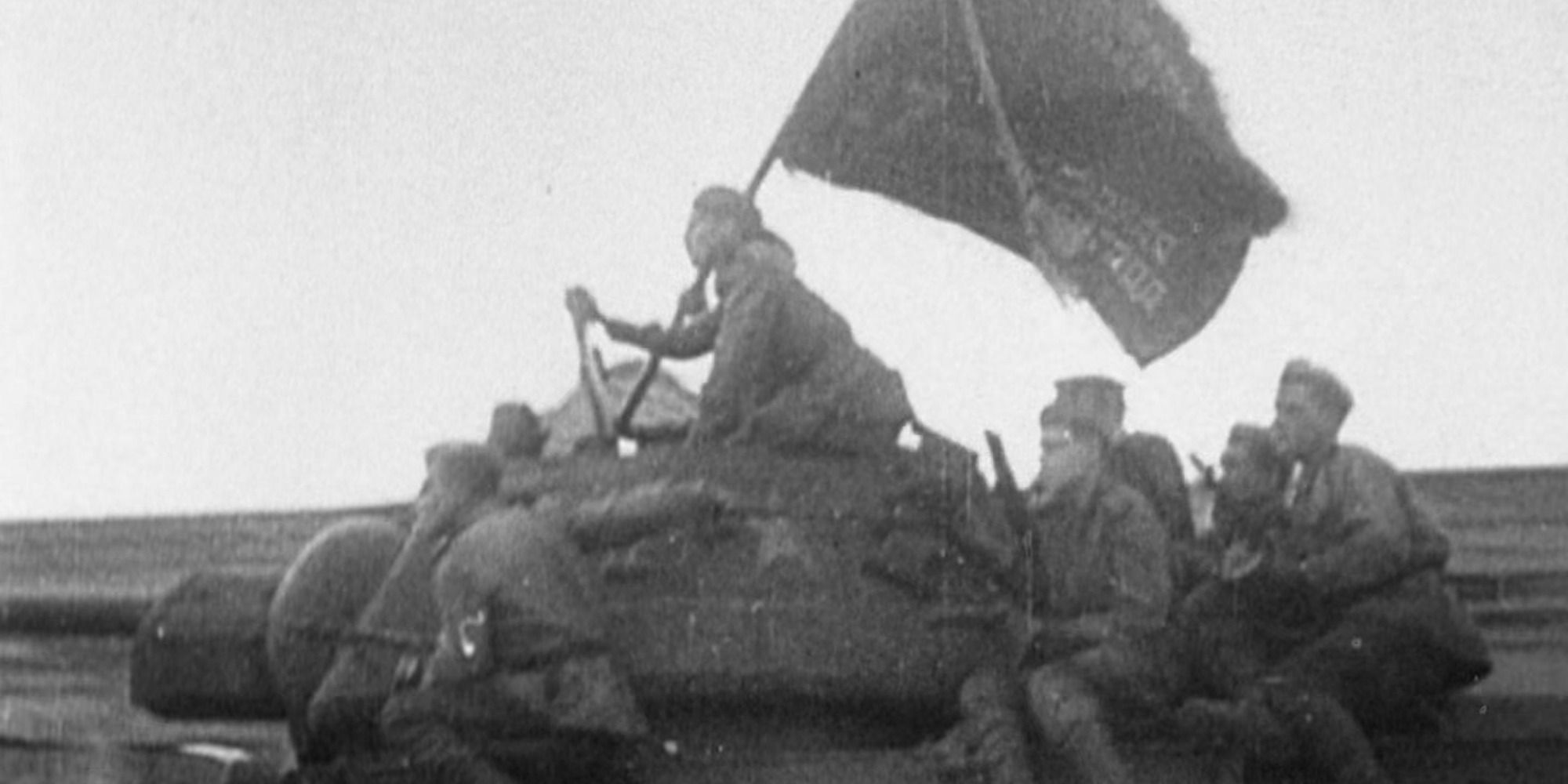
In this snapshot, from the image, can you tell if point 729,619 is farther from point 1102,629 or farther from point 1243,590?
point 1243,590

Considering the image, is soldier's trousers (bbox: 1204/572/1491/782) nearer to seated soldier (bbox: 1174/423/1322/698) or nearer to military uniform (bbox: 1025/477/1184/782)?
seated soldier (bbox: 1174/423/1322/698)

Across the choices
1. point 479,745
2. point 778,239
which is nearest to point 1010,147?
point 778,239

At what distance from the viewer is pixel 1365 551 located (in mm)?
17812

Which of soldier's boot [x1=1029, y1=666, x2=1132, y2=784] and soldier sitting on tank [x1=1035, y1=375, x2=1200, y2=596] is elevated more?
soldier sitting on tank [x1=1035, y1=375, x2=1200, y2=596]

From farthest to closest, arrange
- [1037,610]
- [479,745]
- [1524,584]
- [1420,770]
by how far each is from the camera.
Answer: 1. [1524,584]
2. [1420,770]
3. [1037,610]
4. [479,745]

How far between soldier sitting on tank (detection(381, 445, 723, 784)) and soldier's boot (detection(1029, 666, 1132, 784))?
169cm

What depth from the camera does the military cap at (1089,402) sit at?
1794 cm

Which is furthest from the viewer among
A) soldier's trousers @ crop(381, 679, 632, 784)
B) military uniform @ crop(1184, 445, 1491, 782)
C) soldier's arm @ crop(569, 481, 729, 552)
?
military uniform @ crop(1184, 445, 1491, 782)

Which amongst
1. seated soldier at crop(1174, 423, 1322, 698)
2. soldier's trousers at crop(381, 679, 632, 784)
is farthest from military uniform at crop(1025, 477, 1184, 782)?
soldier's trousers at crop(381, 679, 632, 784)

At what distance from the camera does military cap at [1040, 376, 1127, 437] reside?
1794 centimetres

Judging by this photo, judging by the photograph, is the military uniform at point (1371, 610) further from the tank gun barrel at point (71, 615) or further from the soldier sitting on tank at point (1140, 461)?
the tank gun barrel at point (71, 615)

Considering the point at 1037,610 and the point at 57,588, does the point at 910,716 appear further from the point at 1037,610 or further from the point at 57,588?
the point at 57,588

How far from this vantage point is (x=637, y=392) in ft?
58.5

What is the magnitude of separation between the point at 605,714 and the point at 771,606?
3.15 ft
